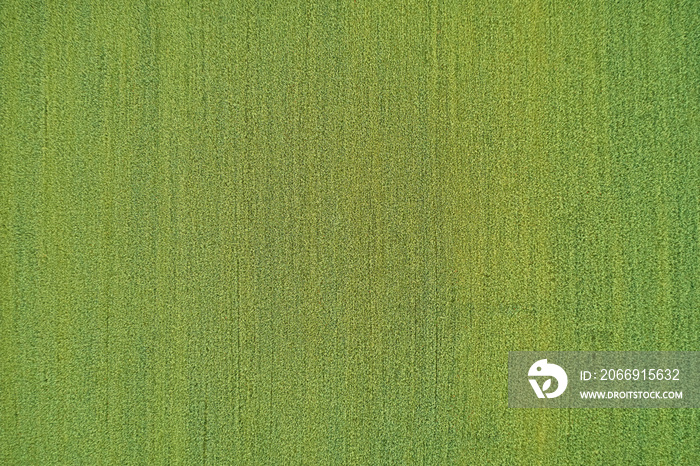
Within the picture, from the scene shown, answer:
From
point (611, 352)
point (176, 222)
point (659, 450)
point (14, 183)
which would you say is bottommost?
point (659, 450)

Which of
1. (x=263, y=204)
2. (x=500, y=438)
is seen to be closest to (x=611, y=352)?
(x=500, y=438)

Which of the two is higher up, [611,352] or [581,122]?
[581,122]

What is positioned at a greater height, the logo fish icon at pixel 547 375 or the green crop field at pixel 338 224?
the green crop field at pixel 338 224

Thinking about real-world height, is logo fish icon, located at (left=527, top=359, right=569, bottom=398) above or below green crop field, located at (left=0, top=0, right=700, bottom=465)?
below

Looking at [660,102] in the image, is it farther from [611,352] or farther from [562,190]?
[611,352]
